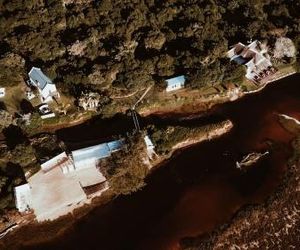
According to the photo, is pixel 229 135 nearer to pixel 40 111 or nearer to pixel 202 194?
pixel 202 194

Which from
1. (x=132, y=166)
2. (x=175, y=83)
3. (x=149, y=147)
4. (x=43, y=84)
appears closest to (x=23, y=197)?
(x=132, y=166)

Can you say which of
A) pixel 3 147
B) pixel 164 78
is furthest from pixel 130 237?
pixel 164 78

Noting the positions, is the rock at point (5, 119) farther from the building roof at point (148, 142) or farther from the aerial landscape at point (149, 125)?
the building roof at point (148, 142)

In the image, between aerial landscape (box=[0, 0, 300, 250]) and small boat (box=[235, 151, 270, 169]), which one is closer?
aerial landscape (box=[0, 0, 300, 250])

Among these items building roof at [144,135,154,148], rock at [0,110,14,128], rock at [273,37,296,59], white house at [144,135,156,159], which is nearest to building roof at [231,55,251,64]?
rock at [273,37,296,59]

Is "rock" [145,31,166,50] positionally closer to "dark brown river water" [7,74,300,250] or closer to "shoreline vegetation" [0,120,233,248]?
"dark brown river water" [7,74,300,250]

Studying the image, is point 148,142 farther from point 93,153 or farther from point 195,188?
point 195,188

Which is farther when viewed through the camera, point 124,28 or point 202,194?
point 124,28
